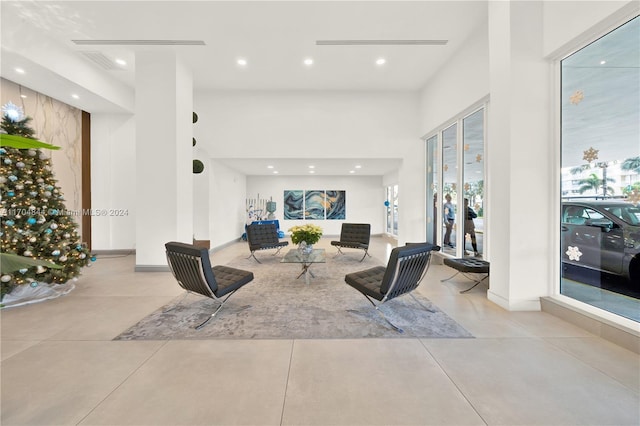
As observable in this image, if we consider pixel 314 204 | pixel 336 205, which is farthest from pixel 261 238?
pixel 336 205

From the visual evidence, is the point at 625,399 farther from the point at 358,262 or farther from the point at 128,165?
the point at 128,165

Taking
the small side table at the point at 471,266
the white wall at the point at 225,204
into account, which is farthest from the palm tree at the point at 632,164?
the white wall at the point at 225,204

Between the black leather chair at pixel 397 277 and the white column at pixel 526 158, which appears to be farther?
the white column at pixel 526 158

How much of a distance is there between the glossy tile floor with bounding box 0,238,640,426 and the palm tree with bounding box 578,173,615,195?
4.80 feet

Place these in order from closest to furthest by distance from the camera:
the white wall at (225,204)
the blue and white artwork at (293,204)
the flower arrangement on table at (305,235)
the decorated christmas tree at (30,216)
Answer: the decorated christmas tree at (30,216) → the flower arrangement on table at (305,235) → the white wall at (225,204) → the blue and white artwork at (293,204)

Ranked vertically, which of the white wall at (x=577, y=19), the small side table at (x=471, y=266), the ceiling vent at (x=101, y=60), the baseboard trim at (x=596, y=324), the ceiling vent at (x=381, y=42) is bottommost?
the baseboard trim at (x=596, y=324)

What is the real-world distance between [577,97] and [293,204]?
8877 mm

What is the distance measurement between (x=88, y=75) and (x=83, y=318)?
197 inches

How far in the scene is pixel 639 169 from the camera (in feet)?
8.34

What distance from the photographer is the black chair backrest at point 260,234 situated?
6188 millimetres

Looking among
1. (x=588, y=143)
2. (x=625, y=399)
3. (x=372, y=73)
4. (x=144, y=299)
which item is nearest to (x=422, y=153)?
(x=372, y=73)

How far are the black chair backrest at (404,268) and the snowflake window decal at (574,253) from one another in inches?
62.6

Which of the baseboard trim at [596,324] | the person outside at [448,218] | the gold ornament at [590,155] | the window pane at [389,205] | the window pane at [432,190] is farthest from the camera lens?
the window pane at [389,205]

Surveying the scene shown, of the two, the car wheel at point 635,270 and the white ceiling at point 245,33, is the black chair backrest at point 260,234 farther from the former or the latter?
the car wheel at point 635,270
